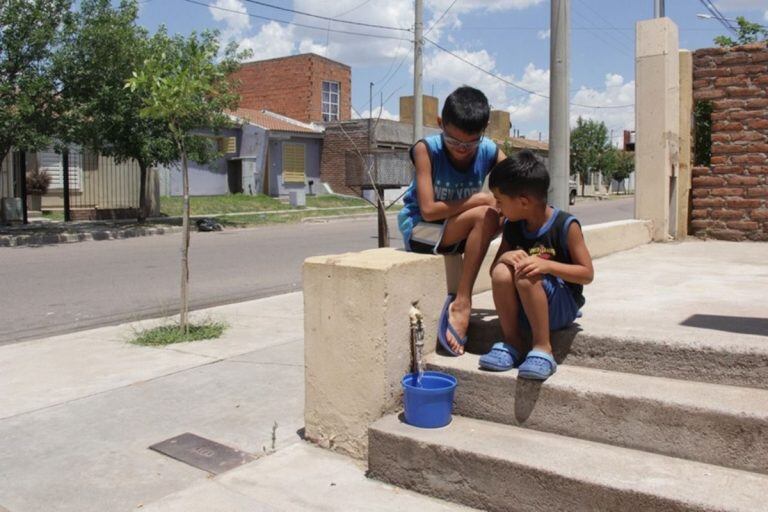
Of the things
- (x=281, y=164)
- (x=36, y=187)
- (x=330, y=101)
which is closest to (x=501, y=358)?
(x=36, y=187)

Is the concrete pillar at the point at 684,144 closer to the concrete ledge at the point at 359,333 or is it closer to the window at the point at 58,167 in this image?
the concrete ledge at the point at 359,333

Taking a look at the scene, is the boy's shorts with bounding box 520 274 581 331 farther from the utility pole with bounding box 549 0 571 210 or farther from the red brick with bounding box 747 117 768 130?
the red brick with bounding box 747 117 768 130

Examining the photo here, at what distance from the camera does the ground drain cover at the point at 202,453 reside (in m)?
3.88

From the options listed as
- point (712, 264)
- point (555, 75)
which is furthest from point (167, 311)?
point (712, 264)

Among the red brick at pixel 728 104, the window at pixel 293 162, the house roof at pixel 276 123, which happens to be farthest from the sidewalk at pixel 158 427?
the window at pixel 293 162

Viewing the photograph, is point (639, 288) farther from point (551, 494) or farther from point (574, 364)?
point (551, 494)

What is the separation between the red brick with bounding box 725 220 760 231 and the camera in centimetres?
904

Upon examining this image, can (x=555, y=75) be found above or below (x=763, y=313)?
above

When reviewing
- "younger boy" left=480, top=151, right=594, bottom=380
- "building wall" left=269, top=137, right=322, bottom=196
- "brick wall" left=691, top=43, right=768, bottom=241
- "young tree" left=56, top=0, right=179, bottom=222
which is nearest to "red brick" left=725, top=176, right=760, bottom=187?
"brick wall" left=691, top=43, right=768, bottom=241

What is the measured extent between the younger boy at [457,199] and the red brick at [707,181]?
6174mm

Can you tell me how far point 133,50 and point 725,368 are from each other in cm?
1715

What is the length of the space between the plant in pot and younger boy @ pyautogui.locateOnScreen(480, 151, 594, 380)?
76.6 feet

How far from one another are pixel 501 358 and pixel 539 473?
0.71m

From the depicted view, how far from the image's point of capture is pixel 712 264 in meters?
6.96
